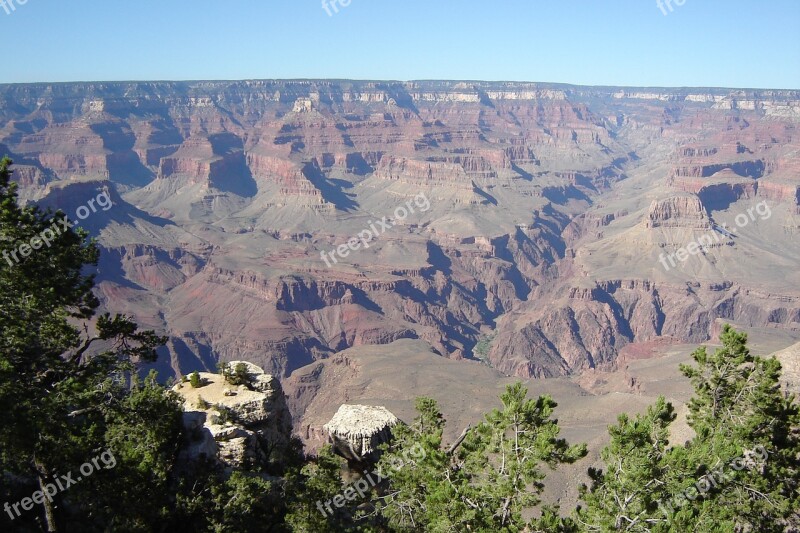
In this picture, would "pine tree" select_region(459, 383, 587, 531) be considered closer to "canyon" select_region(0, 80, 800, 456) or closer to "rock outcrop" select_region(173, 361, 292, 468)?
"rock outcrop" select_region(173, 361, 292, 468)

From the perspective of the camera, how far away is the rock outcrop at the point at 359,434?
28922mm

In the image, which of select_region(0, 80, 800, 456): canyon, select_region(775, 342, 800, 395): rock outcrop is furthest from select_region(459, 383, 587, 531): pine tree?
select_region(0, 80, 800, 456): canyon

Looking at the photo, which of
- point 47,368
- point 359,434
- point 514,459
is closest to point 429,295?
point 359,434

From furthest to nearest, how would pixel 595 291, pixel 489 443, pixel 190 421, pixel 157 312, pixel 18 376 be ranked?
pixel 595 291 < pixel 157 312 < pixel 190 421 < pixel 489 443 < pixel 18 376

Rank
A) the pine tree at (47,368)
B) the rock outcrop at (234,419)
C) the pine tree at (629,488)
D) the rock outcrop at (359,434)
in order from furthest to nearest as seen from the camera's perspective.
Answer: the rock outcrop at (359,434)
the rock outcrop at (234,419)
the pine tree at (629,488)
the pine tree at (47,368)

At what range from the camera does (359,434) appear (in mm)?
28969

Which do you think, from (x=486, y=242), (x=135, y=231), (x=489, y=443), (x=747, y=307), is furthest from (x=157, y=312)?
(x=747, y=307)

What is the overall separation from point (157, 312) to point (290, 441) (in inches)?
4114

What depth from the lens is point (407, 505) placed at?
21.8 metres

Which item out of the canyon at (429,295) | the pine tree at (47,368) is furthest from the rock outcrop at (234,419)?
the canyon at (429,295)

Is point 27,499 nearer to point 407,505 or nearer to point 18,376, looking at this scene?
point 18,376

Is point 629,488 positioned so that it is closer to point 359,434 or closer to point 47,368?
point 359,434

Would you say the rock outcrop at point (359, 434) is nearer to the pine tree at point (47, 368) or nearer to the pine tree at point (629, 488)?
the pine tree at point (47, 368)

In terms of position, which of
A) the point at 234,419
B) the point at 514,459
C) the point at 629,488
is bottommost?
the point at 234,419
